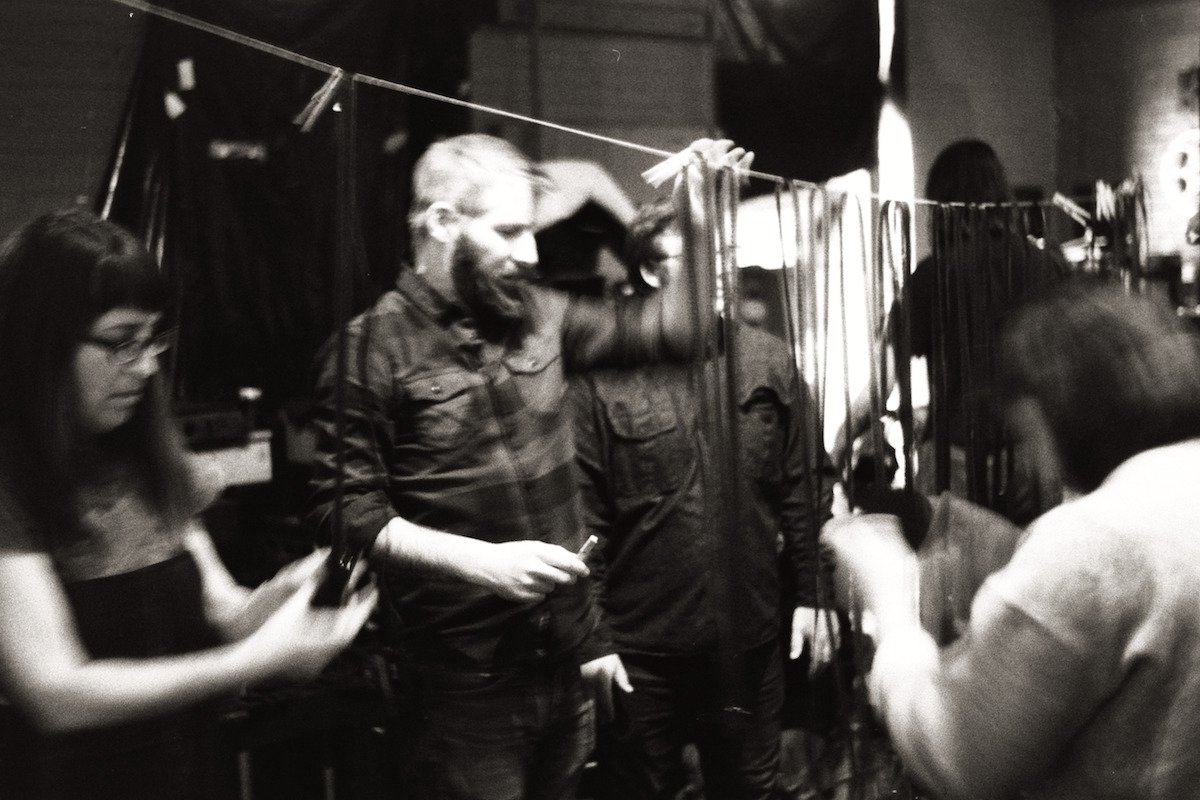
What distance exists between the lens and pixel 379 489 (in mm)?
1613

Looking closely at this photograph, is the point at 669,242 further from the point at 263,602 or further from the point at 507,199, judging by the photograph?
the point at 263,602

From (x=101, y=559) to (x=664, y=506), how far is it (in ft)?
3.38

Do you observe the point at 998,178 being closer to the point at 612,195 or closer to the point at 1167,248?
the point at 1167,248

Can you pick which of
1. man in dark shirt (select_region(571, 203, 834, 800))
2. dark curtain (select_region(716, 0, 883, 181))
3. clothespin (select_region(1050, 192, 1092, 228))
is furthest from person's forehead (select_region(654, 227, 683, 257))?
clothespin (select_region(1050, 192, 1092, 228))

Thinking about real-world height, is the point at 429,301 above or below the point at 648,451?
above

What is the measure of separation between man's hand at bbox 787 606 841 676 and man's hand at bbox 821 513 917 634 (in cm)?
64

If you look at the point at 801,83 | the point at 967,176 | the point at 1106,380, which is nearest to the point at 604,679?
the point at 1106,380

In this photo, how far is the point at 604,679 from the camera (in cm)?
188

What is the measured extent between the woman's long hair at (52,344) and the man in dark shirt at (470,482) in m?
0.36

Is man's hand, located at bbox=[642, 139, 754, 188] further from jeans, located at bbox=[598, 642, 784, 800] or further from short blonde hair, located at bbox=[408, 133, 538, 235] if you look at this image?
jeans, located at bbox=[598, 642, 784, 800]

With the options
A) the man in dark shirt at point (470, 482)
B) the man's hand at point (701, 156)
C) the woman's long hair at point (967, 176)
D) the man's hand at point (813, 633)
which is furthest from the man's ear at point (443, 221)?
the woman's long hair at point (967, 176)

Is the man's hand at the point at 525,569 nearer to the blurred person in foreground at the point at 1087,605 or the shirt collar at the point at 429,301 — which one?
the shirt collar at the point at 429,301

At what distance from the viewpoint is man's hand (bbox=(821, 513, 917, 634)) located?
1.37 meters

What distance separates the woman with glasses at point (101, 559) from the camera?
1.17 m
